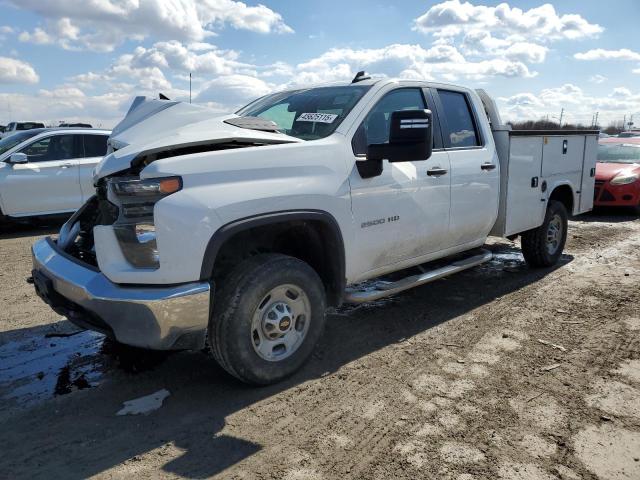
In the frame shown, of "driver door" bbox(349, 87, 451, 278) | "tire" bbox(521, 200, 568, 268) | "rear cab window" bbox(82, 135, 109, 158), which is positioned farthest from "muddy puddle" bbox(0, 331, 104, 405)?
"rear cab window" bbox(82, 135, 109, 158)

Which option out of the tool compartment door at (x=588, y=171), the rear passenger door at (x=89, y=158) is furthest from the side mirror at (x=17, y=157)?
the tool compartment door at (x=588, y=171)

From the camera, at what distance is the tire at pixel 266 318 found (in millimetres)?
3199

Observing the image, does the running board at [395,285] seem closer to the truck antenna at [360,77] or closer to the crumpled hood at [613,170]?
the truck antenna at [360,77]

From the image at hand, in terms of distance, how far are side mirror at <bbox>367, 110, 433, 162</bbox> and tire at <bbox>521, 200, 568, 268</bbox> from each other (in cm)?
324

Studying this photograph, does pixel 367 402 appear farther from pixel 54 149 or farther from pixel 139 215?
pixel 54 149

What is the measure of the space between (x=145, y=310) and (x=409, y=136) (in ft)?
6.46

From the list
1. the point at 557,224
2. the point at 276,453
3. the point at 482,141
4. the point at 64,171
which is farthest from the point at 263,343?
the point at 64,171

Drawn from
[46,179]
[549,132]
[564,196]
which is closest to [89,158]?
[46,179]

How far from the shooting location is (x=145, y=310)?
2.91 m

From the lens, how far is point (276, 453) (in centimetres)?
283

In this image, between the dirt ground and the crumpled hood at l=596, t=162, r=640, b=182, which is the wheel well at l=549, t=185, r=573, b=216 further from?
the crumpled hood at l=596, t=162, r=640, b=182

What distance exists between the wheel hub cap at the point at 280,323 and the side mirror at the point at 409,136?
112 cm

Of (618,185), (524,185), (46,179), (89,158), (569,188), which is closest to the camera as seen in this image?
(524,185)

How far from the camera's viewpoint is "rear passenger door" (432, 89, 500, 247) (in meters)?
4.76
